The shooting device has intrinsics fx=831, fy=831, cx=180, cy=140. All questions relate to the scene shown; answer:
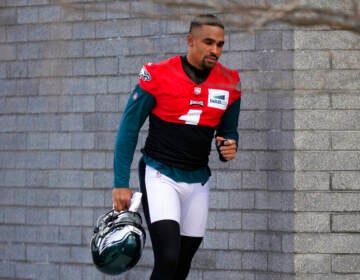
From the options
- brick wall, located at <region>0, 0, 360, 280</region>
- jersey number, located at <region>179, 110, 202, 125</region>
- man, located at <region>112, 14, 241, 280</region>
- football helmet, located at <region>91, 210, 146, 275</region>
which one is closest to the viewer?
football helmet, located at <region>91, 210, 146, 275</region>

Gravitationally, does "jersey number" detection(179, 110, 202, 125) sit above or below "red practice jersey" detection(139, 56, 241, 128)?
below

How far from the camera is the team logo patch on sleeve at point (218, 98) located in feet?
17.0

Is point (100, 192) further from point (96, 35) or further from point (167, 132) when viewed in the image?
point (167, 132)

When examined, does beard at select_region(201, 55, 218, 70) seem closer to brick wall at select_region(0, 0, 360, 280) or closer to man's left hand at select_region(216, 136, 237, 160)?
man's left hand at select_region(216, 136, 237, 160)

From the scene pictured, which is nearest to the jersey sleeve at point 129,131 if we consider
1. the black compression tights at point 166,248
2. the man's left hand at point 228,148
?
the black compression tights at point 166,248

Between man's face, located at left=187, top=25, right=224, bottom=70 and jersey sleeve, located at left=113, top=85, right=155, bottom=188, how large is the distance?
0.37 meters

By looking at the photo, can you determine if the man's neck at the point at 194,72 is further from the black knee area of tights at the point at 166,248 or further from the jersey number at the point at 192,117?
the black knee area of tights at the point at 166,248

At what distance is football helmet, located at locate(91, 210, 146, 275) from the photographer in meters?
4.83

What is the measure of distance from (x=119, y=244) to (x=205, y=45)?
1.30m

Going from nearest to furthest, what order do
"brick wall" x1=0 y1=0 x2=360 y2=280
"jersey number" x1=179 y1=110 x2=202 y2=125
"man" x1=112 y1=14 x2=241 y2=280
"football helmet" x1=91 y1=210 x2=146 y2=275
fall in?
"football helmet" x1=91 y1=210 x2=146 y2=275 < "man" x1=112 y1=14 x2=241 y2=280 < "jersey number" x1=179 y1=110 x2=202 y2=125 < "brick wall" x1=0 y1=0 x2=360 y2=280

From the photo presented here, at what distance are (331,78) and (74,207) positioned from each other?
8.05 ft

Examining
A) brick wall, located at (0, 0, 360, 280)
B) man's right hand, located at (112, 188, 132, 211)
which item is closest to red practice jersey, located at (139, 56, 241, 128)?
man's right hand, located at (112, 188, 132, 211)

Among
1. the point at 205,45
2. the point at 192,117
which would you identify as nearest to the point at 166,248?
the point at 192,117

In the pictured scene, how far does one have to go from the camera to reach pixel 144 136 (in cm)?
699
